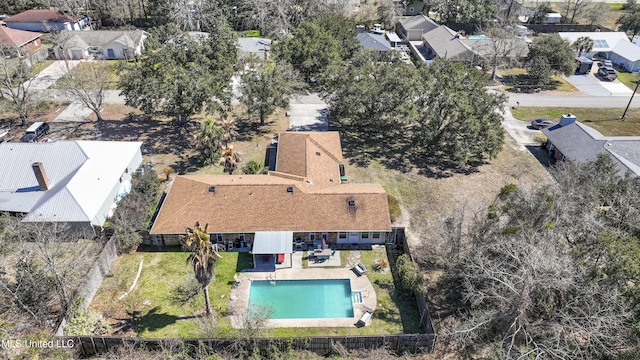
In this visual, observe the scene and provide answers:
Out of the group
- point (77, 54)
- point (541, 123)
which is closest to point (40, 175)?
point (77, 54)

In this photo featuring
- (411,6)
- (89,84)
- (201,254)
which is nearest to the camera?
(201,254)

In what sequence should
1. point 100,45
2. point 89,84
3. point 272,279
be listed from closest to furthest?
point 272,279 → point 89,84 → point 100,45

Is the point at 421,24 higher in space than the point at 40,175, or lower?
higher

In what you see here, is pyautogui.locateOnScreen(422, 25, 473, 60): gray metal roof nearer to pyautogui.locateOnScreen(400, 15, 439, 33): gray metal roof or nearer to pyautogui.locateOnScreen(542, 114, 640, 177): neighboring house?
pyautogui.locateOnScreen(400, 15, 439, 33): gray metal roof

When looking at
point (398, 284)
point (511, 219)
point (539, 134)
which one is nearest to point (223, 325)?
point (398, 284)

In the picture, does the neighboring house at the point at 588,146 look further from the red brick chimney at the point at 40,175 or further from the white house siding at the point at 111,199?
the red brick chimney at the point at 40,175

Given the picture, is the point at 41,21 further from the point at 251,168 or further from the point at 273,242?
the point at 273,242

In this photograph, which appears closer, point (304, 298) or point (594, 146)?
point (304, 298)
